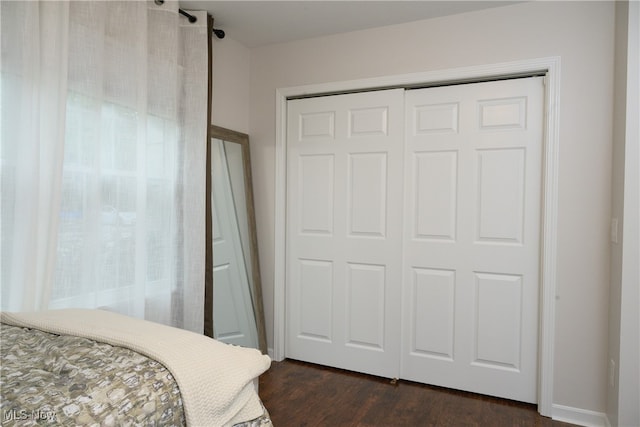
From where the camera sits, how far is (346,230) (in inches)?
120

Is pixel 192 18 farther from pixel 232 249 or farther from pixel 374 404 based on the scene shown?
pixel 374 404

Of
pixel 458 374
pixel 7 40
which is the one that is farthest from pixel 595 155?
pixel 7 40

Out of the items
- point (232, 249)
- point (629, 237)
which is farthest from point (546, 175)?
point (232, 249)

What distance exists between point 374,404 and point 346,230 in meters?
1.18

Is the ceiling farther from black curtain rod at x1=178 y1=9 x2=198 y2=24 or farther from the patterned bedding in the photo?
the patterned bedding

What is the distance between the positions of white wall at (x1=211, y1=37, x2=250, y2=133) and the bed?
197 cm

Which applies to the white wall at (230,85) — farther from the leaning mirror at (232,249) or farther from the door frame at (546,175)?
the door frame at (546,175)

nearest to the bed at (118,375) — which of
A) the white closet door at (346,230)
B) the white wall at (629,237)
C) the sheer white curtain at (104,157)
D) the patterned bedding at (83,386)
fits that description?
the patterned bedding at (83,386)

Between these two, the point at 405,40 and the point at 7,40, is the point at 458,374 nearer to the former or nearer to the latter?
the point at 405,40

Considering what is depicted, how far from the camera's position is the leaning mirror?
2.88 m

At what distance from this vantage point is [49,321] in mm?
1366

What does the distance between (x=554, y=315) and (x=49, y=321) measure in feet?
8.34

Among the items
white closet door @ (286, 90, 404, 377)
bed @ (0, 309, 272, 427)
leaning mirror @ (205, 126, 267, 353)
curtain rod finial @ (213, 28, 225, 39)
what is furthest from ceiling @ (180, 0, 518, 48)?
bed @ (0, 309, 272, 427)

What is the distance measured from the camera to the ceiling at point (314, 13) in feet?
8.39
